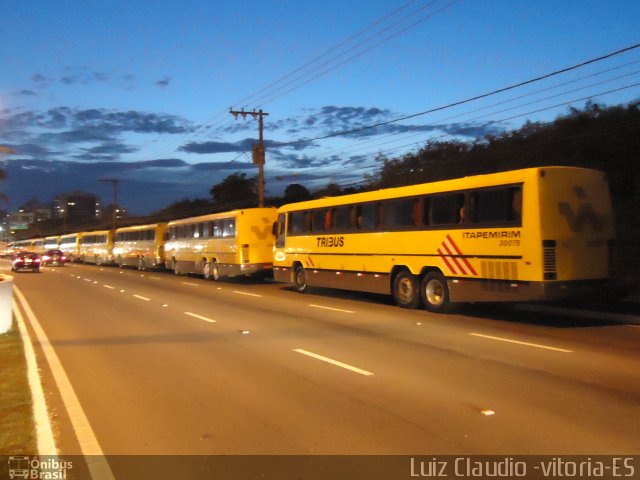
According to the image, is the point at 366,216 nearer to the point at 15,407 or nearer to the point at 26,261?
the point at 15,407

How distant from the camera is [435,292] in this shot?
1619cm

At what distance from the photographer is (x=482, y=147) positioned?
1372 inches

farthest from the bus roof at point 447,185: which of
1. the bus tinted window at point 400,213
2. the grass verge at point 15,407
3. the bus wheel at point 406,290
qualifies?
the grass verge at point 15,407

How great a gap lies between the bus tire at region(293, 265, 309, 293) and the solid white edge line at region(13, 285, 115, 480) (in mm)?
12434

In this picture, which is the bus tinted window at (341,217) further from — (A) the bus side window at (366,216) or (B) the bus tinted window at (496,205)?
(B) the bus tinted window at (496,205)

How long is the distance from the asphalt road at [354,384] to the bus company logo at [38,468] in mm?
392

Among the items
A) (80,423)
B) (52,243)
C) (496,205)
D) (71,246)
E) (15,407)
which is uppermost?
(496,205)

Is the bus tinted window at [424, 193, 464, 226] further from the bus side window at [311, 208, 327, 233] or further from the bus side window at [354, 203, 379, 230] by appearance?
the bus side window at [311, 208, 327, 233]

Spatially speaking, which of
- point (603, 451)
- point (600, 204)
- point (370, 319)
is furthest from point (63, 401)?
point (600, 204)

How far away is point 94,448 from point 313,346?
569cm

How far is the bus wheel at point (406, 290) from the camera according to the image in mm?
16688

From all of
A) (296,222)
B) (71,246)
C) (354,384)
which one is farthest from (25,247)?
(354,384)

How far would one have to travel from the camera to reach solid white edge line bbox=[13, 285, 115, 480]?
5145 mm

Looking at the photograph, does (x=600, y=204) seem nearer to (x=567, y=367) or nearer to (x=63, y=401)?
(x=567, y=367)
